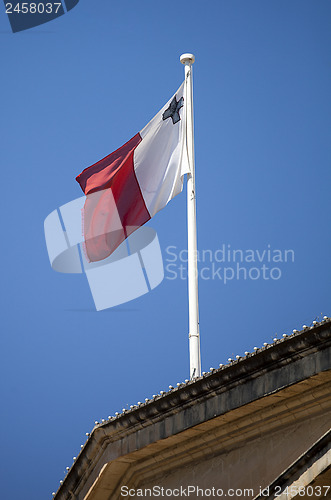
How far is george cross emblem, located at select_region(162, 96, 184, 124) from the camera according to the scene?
2178cm

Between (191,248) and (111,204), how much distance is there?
342cm

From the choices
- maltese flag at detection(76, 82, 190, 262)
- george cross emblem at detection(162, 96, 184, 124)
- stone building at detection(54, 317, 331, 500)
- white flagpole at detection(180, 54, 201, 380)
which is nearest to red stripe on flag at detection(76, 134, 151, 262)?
maltese flag at detection(76, 82, 190, 262)

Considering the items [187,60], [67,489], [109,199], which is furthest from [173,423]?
[187,60]

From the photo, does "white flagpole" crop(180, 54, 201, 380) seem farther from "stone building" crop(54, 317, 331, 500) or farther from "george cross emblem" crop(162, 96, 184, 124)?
"stone building" crop(54, 317, 331, 500)

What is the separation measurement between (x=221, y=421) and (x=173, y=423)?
1190mm

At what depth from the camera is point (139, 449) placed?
16.2 metres

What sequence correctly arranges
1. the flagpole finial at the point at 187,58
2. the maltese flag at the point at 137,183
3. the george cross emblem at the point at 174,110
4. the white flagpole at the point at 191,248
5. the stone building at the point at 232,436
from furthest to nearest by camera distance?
1. the flagpole finial at the point at 187,58
2. the george cross emblem at the point at 174,110
3. the maltese flag at the point at 137,183
4. the white flagpole at the point at 191,248
5. the stone building at the point at 232,436

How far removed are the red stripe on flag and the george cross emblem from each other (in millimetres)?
1131

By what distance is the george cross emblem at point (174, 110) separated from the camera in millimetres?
21781

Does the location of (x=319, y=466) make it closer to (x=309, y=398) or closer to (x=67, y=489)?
(x=309, y=398)

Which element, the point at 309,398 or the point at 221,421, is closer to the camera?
the point at 309,398

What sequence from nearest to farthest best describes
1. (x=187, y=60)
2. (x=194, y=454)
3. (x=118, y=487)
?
(x=194, y=454) → (x=118, y=487) → (x=187, y=60)

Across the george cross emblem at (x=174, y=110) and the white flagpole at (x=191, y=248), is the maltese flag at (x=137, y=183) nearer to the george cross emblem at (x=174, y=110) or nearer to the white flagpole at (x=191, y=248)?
the george cross emblem at (x=174, y=110)

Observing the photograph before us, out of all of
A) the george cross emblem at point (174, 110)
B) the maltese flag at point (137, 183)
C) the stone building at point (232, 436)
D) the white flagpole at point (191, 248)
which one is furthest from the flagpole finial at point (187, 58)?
the stone building at point (232, 436)
